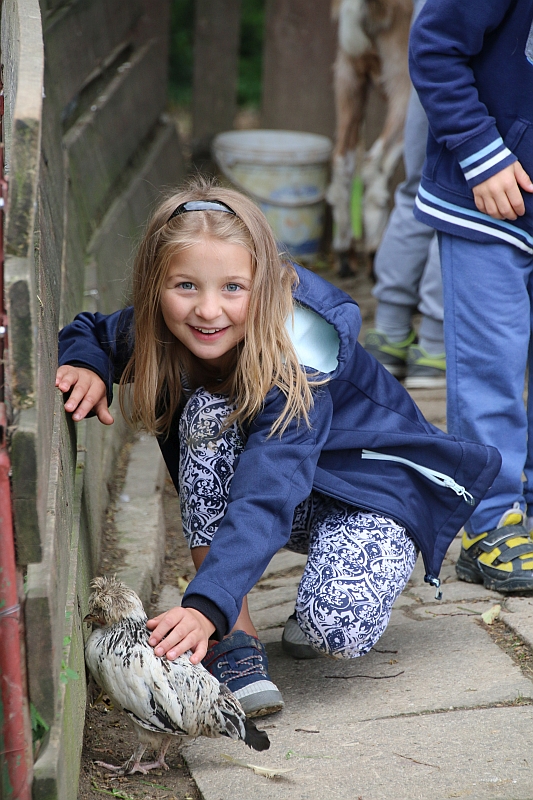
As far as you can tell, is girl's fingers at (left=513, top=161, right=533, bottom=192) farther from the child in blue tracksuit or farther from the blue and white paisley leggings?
the blue and white paisley leggings

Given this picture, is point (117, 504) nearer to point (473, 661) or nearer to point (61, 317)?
point (61, 317)

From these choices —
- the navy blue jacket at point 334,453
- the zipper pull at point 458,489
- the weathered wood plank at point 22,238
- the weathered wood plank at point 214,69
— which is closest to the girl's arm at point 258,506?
the navy blue jacket at point 334,453

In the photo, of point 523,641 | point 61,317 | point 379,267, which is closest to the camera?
point 523,641

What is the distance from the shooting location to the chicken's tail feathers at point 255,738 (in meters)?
1.78

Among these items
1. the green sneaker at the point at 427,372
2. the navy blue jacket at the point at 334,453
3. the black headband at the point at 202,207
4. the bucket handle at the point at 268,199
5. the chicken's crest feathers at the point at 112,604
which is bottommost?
the green sneaker at the point at 427,372

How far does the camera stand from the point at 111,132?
170 inches

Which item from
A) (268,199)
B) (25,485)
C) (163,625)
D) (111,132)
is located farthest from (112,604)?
(268,199)

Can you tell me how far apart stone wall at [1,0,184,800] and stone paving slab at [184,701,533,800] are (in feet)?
Result: 1.02

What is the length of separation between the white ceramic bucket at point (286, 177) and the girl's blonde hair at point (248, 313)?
3951 mm

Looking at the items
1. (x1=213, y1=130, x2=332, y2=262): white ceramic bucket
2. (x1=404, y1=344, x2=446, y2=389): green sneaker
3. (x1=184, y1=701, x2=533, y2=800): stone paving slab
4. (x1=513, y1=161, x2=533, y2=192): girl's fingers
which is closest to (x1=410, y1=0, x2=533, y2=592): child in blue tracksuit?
(x1=513, y1=161, x2=533, y2=192): girl's fingers

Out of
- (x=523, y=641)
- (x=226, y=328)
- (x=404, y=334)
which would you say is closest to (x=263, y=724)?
(x=523, y=641)

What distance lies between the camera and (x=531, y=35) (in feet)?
7.50

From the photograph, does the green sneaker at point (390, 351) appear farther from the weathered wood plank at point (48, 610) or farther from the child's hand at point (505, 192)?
the weathered wood plank at point (48, 610)

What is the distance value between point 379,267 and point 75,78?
59.1 inches
